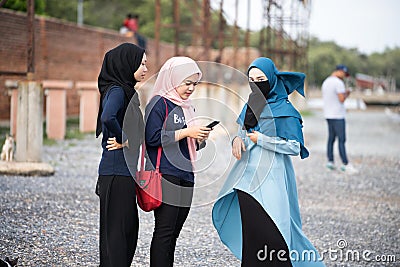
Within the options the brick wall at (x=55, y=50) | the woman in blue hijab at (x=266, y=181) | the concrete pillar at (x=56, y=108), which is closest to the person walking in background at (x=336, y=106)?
the concrete pillar at (x=56, y=108)

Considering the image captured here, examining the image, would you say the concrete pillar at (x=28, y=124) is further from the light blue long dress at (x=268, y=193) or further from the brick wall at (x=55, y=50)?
the light blue long dress at (x=268, y=193)

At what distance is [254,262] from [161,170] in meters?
0.89

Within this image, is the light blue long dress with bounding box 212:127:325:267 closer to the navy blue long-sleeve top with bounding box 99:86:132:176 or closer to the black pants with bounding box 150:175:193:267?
the black pants with bounding box 150:175:193:267

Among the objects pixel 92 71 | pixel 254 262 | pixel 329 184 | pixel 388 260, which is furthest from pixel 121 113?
pixel 92 71

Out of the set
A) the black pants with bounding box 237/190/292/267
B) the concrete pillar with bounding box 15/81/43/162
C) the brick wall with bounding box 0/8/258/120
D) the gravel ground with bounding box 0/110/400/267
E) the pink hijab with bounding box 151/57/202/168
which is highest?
the brick wall with bounding box 0/8/258/120

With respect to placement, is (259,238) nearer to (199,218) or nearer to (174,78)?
(174,78)

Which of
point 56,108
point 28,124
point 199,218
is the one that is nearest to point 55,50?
point 56,108

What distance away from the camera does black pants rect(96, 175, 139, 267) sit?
456 cm

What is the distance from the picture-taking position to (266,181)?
4.80 meters

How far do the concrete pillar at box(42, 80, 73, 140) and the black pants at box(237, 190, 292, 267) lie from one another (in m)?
11.7

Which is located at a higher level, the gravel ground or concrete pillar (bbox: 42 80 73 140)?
concrete pillar (bbox: 42 80 73 140)

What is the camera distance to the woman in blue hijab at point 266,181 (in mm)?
4758

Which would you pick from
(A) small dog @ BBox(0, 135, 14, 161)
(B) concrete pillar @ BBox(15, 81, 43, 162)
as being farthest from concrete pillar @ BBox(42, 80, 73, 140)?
(A) small dog @ BBox(0, 135, 14, 161)

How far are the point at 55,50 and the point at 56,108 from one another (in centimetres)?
631
